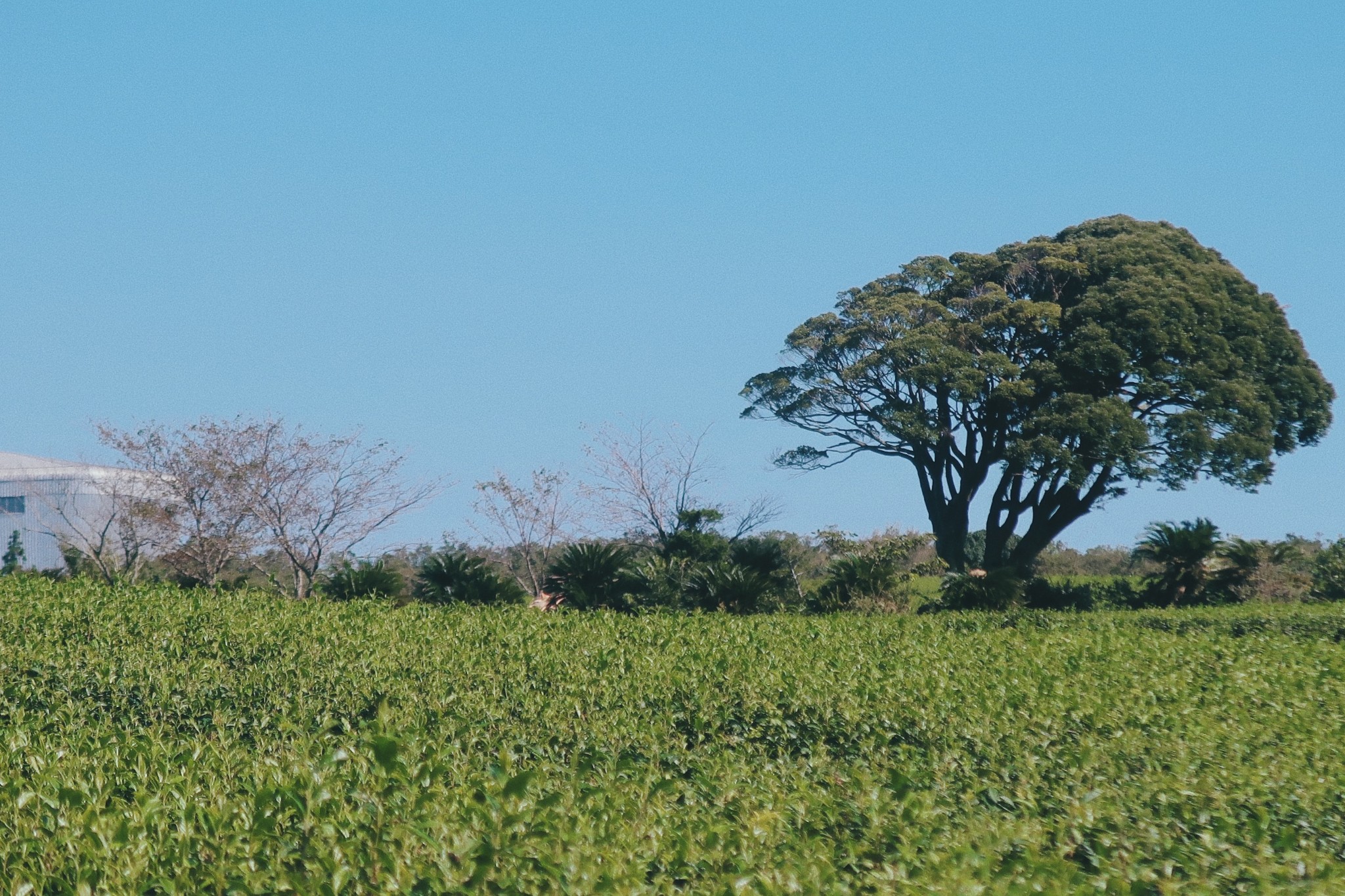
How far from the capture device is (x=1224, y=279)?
29.5 meters

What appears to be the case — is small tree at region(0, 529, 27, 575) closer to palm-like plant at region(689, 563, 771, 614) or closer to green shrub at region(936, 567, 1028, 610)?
palm-like plant at region(689, 563, 771, 614)

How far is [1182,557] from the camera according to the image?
73.6 ft

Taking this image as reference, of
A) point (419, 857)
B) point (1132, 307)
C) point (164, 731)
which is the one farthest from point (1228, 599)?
point (419, 857)

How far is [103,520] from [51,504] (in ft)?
11.4

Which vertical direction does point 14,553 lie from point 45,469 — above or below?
below

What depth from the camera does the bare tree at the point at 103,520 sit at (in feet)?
92.9

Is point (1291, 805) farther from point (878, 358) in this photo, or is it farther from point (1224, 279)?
point (1224, 279)

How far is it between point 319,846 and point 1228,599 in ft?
70.8

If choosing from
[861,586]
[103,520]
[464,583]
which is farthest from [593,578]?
[103,520]

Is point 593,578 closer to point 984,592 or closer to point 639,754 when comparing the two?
point 984,592

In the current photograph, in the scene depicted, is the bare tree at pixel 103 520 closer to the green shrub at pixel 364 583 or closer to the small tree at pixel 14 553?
the small tree at pixel 14 553

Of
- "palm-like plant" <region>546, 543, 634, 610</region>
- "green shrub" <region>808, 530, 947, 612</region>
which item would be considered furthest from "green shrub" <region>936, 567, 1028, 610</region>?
"palm-like plant" <region>546, 543, 634, 610</region>

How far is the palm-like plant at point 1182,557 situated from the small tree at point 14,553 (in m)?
32.0

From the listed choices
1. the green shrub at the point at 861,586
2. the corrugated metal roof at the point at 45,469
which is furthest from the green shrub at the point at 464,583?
the corrugated metal roof at the point at 45,469
